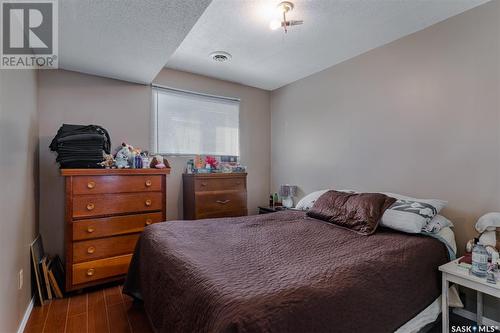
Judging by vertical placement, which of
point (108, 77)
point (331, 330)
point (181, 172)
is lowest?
point (331, 330)

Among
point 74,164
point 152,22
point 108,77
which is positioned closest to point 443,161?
point 152,22

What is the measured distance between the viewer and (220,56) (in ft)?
9.46

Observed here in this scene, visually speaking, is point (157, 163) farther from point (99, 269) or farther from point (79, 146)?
point (99, 269)

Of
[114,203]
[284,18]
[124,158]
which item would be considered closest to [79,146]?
[124,158]

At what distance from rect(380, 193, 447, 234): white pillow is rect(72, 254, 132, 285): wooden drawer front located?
2423 mm

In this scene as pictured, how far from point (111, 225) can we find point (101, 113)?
1.28 m

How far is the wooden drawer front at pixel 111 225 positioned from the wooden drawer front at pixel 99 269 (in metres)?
0.25

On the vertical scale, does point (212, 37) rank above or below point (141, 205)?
above

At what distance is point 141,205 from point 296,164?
2132 mm

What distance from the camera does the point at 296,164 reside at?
3.72 meters

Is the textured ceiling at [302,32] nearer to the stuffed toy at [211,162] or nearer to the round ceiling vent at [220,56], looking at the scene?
the round ceiling vent at [220,56]

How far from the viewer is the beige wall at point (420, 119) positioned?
2.00m

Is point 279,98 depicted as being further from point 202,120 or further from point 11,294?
point 11,294

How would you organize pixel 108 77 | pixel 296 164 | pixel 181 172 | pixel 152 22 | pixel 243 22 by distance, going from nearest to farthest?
pixel 152 22 < pixel 243 22 < pixel 108 77 < pixel 181 172 < pixel 296 164
